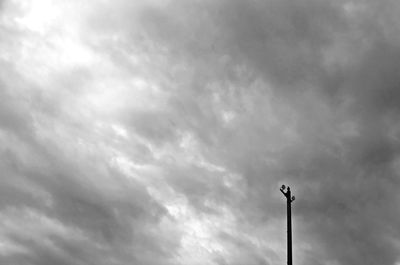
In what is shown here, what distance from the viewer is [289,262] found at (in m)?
24.0

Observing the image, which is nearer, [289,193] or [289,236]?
[289,236]

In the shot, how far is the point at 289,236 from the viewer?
25172 mm

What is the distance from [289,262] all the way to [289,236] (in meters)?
1.66

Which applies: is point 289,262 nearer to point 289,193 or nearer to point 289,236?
point 289,236

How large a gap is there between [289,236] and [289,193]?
3127 mm

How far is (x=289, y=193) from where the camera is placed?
1075 inches

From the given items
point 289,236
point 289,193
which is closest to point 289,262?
point 289,236

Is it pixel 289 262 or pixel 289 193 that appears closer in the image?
pixel 289 262

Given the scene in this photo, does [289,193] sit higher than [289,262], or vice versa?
[289,193]

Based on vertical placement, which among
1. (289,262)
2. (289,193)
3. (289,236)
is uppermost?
(289,193)

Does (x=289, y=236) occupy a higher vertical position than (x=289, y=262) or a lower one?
higher

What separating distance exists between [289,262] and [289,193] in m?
4.78
